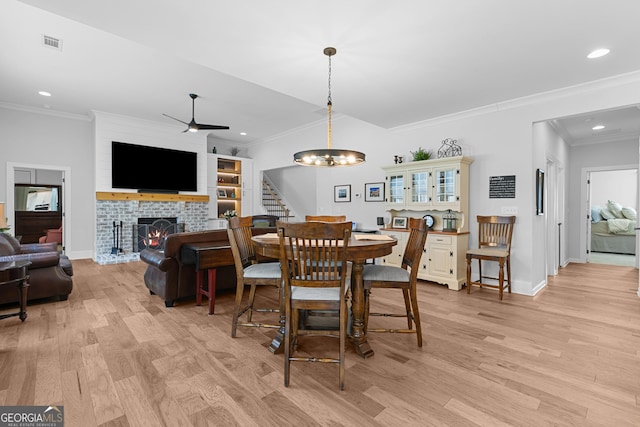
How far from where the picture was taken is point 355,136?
6.20 metres

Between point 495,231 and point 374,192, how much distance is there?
7.27ft

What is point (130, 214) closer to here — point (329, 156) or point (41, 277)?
point (41, 277)

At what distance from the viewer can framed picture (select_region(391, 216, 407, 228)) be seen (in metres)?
5.16

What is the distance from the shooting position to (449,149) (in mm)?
4820

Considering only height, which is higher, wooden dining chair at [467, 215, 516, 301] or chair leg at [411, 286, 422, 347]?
wooden dining chair at [467, 215, 516, 301]

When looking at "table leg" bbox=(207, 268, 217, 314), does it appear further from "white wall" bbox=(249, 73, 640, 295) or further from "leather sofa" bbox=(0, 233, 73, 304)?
"white wall" bbox=(249, 73, 640, 295)

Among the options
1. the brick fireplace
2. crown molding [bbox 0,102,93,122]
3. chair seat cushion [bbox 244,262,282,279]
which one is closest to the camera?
chair seat cushion [bbox 244,262,282,279]

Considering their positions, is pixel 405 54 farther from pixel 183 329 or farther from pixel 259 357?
pixel 183 329

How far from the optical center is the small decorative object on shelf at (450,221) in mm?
4570

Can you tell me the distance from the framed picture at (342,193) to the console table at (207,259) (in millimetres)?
3407

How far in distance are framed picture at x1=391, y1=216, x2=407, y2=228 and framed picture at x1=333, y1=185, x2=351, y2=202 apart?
4.35ft

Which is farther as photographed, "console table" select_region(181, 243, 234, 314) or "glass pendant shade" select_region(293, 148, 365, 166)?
"console table" select_region(181, 243, 234, 314)

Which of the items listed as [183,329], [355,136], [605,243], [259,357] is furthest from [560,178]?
[183,329]

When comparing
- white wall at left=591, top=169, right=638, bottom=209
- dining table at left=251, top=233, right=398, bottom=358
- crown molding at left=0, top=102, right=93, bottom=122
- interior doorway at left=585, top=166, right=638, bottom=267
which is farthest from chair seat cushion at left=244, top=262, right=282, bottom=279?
white wall at left=591, top=169, right=638, bottom=209
